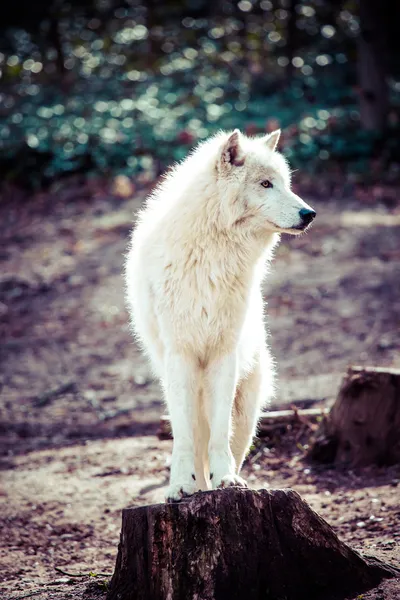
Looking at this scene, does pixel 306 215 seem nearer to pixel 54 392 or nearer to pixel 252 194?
pixel 252 194

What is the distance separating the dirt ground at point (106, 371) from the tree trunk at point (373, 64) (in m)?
2.80

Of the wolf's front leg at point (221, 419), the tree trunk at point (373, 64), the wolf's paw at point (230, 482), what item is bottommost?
the wolf's paw at point (230, 482)

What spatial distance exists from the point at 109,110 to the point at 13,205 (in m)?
4.20

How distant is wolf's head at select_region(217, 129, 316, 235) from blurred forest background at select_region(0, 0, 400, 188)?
33.4 ft

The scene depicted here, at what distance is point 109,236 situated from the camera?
1291cm

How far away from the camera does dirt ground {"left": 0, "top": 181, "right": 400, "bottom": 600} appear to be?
5254mm

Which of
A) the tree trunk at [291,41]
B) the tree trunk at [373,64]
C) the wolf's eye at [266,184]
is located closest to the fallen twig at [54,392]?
the wolf's eye at [266,184]

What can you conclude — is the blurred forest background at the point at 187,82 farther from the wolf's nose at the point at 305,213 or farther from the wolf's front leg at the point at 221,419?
the wolf's front leg at the point at 221,419

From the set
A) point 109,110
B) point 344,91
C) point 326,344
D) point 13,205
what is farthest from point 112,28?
point 326,344

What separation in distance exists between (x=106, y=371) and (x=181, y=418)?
5.43 metres

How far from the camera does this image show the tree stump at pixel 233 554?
3.52 meters

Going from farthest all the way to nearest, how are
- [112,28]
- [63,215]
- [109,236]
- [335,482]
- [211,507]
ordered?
[112,28] → [63,215] → [109,236] → [335,482] → [211,507]

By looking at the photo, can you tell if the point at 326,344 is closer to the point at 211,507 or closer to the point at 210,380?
the point at 210,380

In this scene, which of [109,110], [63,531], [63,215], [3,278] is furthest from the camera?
[109,110]
